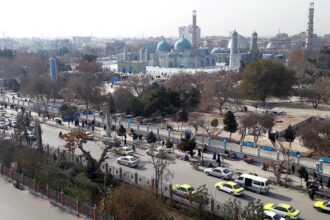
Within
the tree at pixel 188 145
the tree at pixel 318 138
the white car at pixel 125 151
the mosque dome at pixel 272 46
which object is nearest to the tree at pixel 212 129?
the tree at pixel 188 145

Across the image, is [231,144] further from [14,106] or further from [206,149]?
[14,106]

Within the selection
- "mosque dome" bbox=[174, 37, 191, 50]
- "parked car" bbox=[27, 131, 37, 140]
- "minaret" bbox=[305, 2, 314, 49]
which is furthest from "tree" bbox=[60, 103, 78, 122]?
"minaret" bbox=[305, 2, 314, 49]

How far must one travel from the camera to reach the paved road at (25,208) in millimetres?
14328

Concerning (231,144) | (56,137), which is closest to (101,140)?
(56,137)

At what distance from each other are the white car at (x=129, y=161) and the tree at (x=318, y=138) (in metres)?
9.92

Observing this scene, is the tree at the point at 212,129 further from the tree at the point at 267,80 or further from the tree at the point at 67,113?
the tree at the point at 67,113

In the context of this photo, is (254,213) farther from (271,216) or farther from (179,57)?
(179,57)

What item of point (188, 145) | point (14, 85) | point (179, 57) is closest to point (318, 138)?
point (188, 145)

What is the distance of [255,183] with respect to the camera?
16.6 m

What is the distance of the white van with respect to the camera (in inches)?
647

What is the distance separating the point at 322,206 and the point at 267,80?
22.4 m

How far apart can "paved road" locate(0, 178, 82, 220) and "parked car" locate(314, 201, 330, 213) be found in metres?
9.55

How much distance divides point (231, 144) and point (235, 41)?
48262 millimetres

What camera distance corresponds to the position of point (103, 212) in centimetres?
1315
